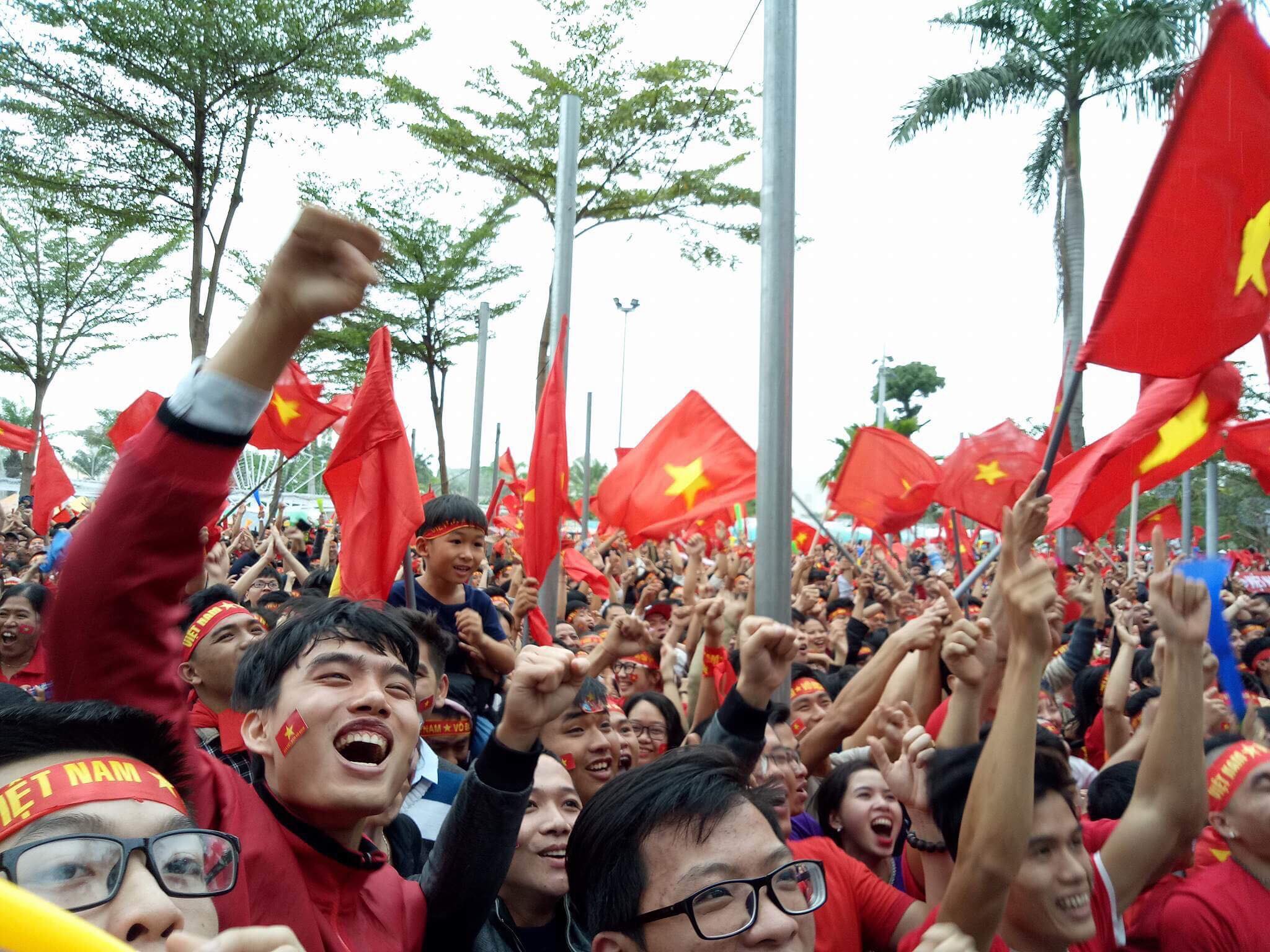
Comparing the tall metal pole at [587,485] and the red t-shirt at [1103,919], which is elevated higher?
the tall metal pole at [587,485]

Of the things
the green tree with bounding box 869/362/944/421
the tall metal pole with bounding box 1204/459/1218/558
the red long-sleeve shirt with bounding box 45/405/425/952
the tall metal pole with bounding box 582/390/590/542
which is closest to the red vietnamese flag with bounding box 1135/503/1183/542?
the tall metal pole with bounding box 1204/459/1218/558

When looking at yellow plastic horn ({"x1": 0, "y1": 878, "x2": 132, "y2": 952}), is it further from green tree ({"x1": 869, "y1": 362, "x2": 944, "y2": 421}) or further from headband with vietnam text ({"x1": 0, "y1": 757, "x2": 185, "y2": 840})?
green tree ({"x1": 869, "y1": 362, "x2": 944, "y2": 421})

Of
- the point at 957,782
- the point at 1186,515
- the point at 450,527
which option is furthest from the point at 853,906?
the point at 1186,515

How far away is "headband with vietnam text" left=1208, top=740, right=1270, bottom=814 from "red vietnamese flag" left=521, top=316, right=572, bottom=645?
3.32m

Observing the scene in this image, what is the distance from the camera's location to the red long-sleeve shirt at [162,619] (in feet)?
4.87

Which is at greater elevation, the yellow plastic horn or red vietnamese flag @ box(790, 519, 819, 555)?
the yellow plastic horn

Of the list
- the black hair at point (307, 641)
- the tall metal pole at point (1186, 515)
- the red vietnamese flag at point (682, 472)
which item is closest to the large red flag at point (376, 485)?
the red vietnamese flag at point (682, 472)

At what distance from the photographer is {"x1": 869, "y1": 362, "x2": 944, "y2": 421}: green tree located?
184 ft

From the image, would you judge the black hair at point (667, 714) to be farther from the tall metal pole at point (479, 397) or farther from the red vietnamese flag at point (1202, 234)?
the tall metal pole at point (479, 397)

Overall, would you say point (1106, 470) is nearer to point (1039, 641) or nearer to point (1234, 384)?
point (1234, 384)

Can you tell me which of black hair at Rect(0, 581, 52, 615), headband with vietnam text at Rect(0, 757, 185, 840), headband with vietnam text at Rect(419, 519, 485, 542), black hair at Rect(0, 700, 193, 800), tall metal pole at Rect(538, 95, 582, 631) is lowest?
black hair at Rect(0, 581, 52, 615)

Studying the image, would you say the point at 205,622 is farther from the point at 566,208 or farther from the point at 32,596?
the point at 566,208

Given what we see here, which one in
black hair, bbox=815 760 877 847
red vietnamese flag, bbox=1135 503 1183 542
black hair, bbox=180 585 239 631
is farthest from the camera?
red vietnamese flag, bbox=1135 503 1183 542

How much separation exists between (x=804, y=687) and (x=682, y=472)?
7.86 ft
